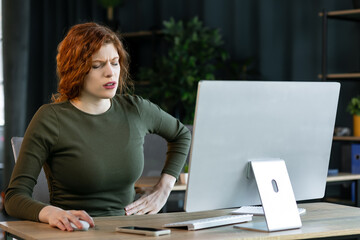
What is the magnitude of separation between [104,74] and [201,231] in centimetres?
63

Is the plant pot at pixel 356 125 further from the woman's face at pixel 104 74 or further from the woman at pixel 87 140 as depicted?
the woman's face at pixel 104 74

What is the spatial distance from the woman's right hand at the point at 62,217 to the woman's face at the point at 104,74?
43cm

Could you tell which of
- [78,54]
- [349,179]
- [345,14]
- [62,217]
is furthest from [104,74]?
[345,14]

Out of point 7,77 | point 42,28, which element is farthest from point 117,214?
point 42,28

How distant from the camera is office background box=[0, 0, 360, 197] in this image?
5.29 m

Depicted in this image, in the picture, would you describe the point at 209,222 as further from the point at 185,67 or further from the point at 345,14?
the point at 185,67

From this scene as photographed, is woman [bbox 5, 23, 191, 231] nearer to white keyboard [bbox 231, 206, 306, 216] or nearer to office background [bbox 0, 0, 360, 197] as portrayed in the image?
white keyboard [bbox 231, 206, 306, 216]

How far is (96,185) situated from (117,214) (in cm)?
16

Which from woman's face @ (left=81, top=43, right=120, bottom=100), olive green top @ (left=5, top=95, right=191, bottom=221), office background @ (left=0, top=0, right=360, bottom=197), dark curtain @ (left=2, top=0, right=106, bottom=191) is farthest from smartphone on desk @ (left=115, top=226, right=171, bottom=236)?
dark curtain @ (left=2, top=0, right=106, bottom=191)

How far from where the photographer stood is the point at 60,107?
7.17ft

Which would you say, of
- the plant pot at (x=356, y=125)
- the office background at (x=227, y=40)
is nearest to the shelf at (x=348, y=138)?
the plant pot at (x=356, y=125)

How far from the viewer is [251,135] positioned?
6.07ft

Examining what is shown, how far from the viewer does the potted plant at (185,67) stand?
5.93 m

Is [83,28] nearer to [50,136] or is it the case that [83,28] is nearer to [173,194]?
[50,136]
